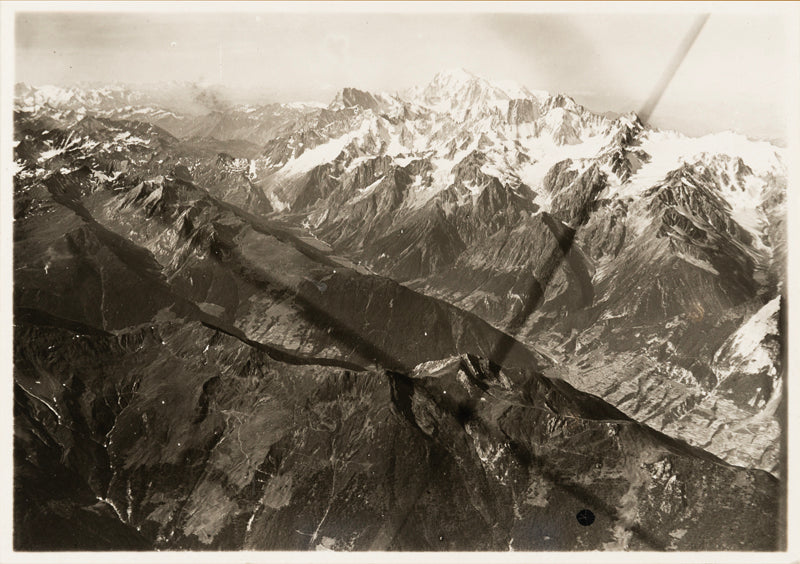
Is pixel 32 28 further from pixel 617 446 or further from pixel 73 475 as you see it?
pixel 617 446

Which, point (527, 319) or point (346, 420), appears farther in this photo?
point (527, 319)

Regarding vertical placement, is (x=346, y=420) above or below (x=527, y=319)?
above

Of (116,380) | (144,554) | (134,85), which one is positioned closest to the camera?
(144,554)

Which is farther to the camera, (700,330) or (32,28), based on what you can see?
(700,330)

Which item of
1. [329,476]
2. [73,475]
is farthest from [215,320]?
[329,476]

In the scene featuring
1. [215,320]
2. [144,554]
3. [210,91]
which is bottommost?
[215,320]

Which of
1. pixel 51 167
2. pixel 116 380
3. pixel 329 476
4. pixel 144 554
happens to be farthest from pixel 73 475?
pixel 51 167

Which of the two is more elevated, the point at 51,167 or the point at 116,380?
the point at 51,167

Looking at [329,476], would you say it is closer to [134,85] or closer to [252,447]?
[252,447]

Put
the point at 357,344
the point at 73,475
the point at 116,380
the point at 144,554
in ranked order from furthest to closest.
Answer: the point at 357,344
the point at 116,380
the point at 73,475
the point at 144,554
